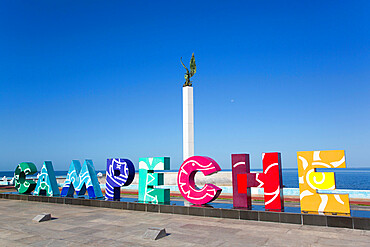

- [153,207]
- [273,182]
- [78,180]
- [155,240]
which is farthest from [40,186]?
[273,182]

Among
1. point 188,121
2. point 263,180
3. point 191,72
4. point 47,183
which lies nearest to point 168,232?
point 263,180

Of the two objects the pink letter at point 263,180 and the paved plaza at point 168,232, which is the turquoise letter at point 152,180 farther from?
the pink letter at point 263,180

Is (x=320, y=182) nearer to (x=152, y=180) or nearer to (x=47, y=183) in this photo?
(x=152, y=180)

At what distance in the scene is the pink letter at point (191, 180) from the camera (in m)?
16.4

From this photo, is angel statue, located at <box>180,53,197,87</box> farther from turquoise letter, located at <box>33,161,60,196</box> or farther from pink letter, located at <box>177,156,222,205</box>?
pink letter, located at <box>177,156,222,205</box>

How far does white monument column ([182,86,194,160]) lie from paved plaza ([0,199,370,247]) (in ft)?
53.4

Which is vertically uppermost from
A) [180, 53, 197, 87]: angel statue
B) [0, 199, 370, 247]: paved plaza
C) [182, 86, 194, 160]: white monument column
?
[180, 53, 197, 87]: angel statue

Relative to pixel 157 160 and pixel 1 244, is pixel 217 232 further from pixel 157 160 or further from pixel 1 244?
pixel 1 244

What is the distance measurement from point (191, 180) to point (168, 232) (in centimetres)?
519

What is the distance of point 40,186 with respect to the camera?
24375 mm

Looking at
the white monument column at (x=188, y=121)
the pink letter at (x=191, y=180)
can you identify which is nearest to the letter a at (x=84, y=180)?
the pink letter at (x=191, y=180)

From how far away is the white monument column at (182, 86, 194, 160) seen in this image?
32.8 metres

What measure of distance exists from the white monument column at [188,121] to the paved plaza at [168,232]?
53.4 ft

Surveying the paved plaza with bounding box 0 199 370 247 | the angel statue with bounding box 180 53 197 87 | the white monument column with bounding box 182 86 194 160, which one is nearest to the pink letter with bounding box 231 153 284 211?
the paved plaza with bounding box 0 199 370 247
